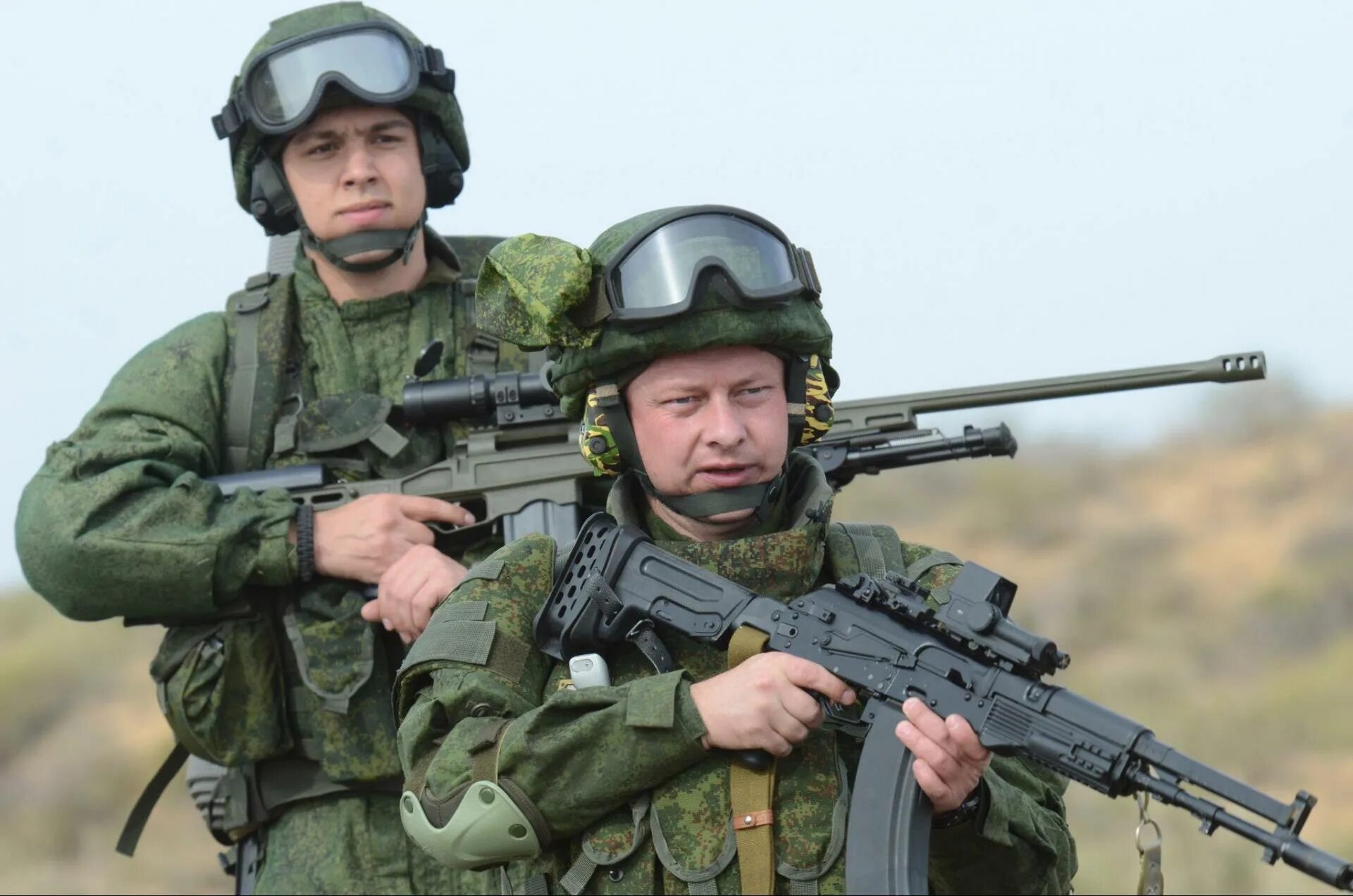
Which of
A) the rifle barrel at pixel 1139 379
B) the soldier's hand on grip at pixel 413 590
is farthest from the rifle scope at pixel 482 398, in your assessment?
the rifle barrel at pixel 1139 379

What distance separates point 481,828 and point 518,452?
2.71 m

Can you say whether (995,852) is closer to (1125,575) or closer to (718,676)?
(718,676)

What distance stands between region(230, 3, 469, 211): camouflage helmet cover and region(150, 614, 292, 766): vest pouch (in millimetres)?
1558

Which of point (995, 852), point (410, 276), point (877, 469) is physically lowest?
point (995, 852)

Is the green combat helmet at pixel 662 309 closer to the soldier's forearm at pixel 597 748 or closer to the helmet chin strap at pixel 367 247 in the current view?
the soldier's forearm at pixel 597 748

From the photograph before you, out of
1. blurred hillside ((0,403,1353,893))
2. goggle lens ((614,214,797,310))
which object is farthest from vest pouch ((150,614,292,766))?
blurred hillside ((0,403,1353,893))

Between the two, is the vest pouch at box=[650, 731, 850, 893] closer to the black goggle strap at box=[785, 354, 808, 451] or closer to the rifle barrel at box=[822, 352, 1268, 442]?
the black goggle strap at box=[785, 354, 808, 451]

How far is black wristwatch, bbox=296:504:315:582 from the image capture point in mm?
7121

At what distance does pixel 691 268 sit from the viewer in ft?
16.4

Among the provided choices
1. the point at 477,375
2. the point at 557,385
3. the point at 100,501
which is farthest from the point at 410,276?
the point at 557,385

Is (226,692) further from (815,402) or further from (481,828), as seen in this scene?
(815,402)

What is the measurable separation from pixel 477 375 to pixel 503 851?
111 inches

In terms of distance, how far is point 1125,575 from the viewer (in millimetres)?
22750

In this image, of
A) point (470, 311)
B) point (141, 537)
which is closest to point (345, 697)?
point (141, 537)
